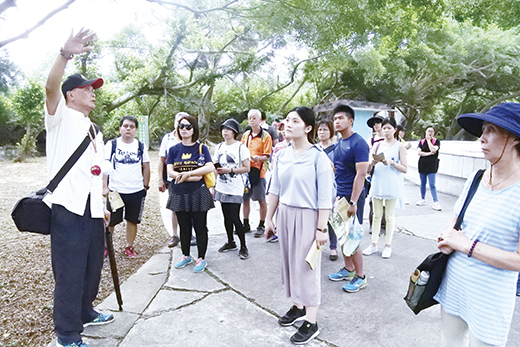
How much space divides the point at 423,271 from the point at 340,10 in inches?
249

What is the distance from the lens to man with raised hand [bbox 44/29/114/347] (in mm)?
2369

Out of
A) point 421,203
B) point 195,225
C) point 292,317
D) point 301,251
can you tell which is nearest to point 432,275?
point 301,251

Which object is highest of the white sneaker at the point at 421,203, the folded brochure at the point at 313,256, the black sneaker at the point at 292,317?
the folded brochure at the point at 313,256

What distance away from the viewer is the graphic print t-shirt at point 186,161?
3.80 m

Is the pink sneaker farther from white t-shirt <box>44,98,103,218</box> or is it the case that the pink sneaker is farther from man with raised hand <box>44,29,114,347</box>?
white t-shirt <box>44,98,103,218</box>

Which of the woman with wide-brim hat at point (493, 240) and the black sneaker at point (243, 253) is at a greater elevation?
the woman with wide-brim hat at point (493, 240)

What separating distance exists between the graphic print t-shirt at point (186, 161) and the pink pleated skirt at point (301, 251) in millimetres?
1414

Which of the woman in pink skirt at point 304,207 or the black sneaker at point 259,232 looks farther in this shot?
the black sneaker at point 259,232

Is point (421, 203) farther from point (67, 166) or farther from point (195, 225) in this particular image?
point (67, 166)

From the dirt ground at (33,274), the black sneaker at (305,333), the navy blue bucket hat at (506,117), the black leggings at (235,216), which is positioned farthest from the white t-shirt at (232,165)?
the navy blue bucket hat at (506,117)

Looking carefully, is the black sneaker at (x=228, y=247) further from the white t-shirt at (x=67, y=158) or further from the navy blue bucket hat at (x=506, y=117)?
the navy blue bucket hat at (x=506, y=117)

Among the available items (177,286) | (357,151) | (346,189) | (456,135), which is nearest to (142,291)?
(177,286)

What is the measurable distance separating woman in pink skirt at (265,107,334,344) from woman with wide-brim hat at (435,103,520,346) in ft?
3.42

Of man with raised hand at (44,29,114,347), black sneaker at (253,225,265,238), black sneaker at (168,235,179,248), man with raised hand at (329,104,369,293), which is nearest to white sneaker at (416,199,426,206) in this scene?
black sneaker at (253,225,265,238)
